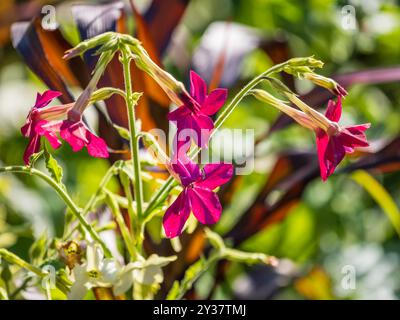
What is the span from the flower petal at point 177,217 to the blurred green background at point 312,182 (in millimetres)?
392

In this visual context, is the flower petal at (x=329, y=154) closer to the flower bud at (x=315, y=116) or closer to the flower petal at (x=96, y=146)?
the flower bud at (x=315, y=116)

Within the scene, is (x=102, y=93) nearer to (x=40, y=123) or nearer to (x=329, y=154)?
(x=40, y=123)

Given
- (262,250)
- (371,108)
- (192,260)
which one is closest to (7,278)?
(192,260)

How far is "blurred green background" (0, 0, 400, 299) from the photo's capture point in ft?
3.52

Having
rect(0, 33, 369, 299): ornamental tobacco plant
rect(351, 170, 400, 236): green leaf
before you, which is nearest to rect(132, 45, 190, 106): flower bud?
rect(0, 33, 369, 299): ornamental tobacco plant

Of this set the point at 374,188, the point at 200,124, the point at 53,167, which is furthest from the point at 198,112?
the point at 374,188

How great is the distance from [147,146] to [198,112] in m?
0.06

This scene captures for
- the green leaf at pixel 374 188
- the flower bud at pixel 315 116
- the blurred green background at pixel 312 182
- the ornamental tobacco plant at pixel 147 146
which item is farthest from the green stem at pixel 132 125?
the green leaf at pixel 374 188

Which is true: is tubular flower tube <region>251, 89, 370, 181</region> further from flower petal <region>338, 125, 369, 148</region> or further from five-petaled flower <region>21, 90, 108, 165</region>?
five-petaled flower <region>21, 90, 108, 165</region>

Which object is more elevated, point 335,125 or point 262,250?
point 335,125

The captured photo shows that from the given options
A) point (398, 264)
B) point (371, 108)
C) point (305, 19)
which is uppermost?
point (305, 19)

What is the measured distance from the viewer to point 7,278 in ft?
2.16
